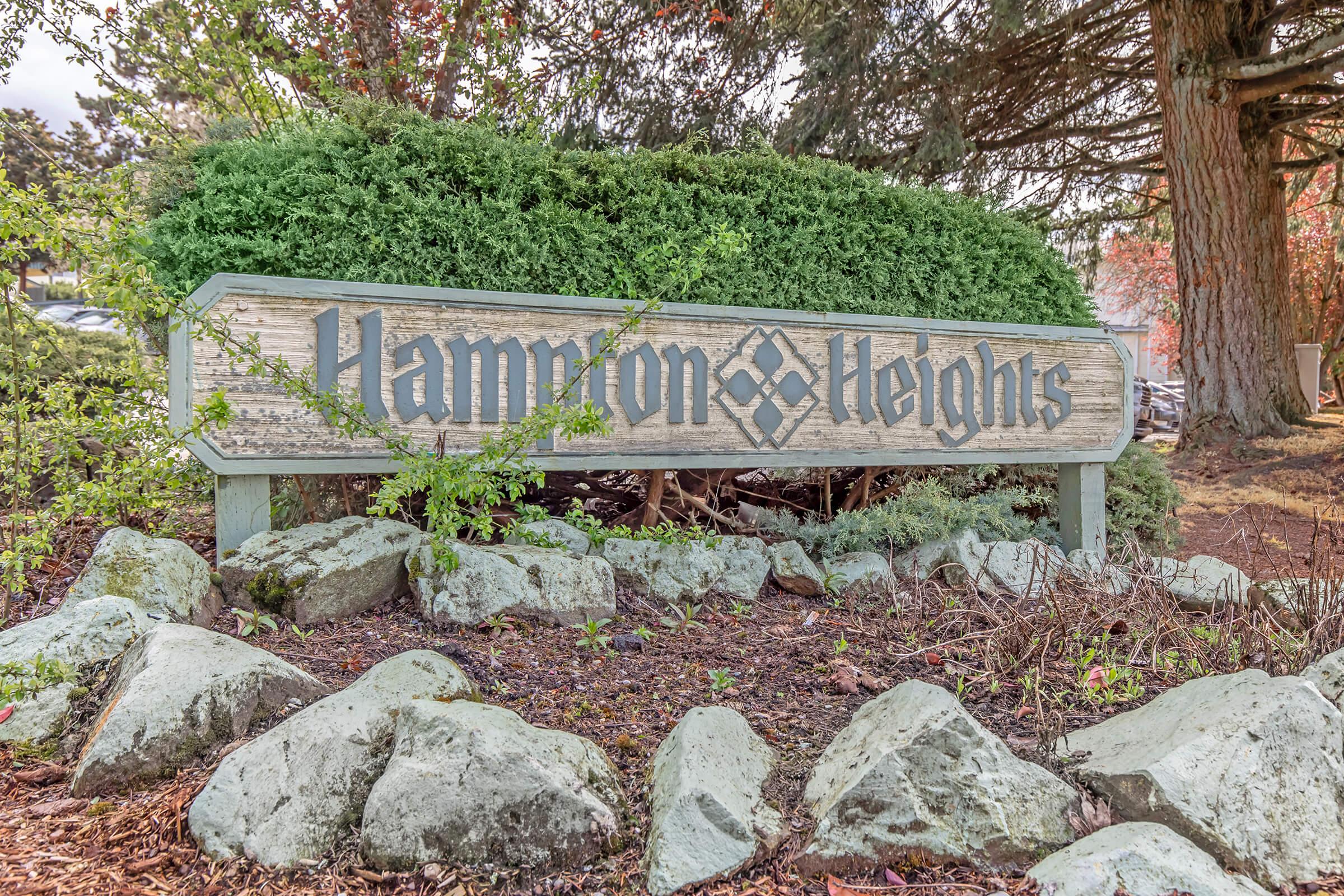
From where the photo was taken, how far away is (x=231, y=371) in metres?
2.80

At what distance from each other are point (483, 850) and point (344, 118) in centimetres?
290

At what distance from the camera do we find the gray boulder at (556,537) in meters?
3.15

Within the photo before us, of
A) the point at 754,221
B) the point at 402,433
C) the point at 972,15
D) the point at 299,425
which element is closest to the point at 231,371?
the point at 299,425

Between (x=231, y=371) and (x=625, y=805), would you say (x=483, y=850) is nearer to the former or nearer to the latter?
(x=625, y=805)

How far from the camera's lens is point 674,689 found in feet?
7.66

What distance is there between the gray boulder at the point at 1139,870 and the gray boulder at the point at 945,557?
6.39 ft

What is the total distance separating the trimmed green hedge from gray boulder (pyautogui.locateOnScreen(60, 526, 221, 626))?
85 cm

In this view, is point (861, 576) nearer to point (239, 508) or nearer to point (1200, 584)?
point (1200, 584)

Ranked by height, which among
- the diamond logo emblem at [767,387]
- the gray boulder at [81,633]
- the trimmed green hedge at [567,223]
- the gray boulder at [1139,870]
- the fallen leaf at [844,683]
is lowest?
the gray boulder at [1139,870]

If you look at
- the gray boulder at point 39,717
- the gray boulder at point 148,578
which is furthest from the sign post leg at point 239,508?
the gray boulder at point 39,717

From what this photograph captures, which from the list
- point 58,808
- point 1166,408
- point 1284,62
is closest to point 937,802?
point 58,808

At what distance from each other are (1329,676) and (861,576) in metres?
1.73

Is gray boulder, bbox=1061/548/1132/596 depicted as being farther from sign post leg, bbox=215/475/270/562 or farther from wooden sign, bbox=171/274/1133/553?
sign post leg, bbox=215/475/270/562

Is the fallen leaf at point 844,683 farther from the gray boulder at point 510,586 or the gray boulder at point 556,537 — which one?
the gray boulder at point 556,537
